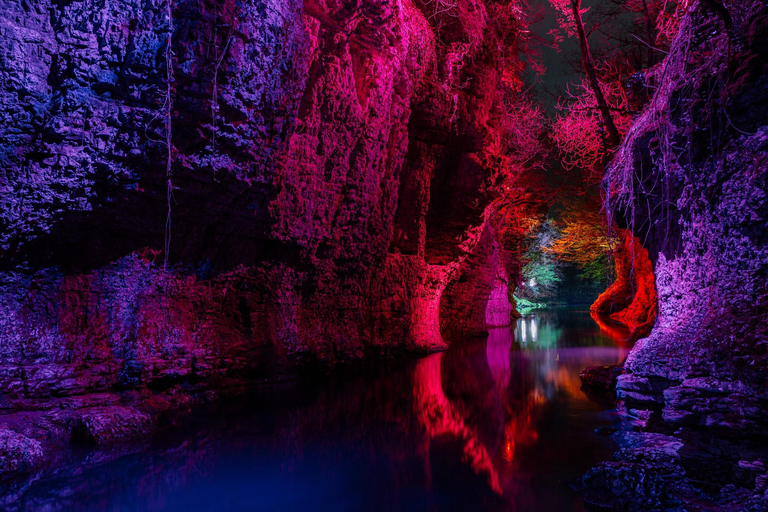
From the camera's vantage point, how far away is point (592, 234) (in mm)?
26500

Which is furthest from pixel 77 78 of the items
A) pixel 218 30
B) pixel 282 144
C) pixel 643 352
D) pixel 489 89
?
pixel 489 89

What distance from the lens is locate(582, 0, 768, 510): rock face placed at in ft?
12.6

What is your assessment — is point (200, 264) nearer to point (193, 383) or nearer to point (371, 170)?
point (193, 383)

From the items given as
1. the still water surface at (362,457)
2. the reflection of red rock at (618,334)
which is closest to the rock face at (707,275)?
the still water surface at (362,457)

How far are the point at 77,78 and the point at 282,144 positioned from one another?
2.50 meters

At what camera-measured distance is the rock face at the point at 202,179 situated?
16.3 ft

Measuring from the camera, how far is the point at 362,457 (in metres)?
4.75

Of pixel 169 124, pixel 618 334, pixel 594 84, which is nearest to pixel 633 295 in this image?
pixel 618 334

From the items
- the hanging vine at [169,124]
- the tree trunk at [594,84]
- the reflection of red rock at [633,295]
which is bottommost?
the reflection of red rock at [633,295]

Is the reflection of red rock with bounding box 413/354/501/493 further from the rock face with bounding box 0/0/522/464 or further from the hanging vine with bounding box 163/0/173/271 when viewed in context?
the hanging vine with bounding box 163/0/173/271

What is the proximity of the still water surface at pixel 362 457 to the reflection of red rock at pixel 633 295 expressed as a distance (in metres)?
4.73

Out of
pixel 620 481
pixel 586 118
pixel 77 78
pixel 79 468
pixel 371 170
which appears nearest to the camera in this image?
pixel 620 481

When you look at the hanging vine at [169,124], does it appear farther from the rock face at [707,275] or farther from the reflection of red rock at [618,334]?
the reflection of red rock at [618,334]

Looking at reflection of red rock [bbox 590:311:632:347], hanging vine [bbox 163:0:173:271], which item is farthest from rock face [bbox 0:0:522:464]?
reflection of red rock [bbox 590:311:632:347]
